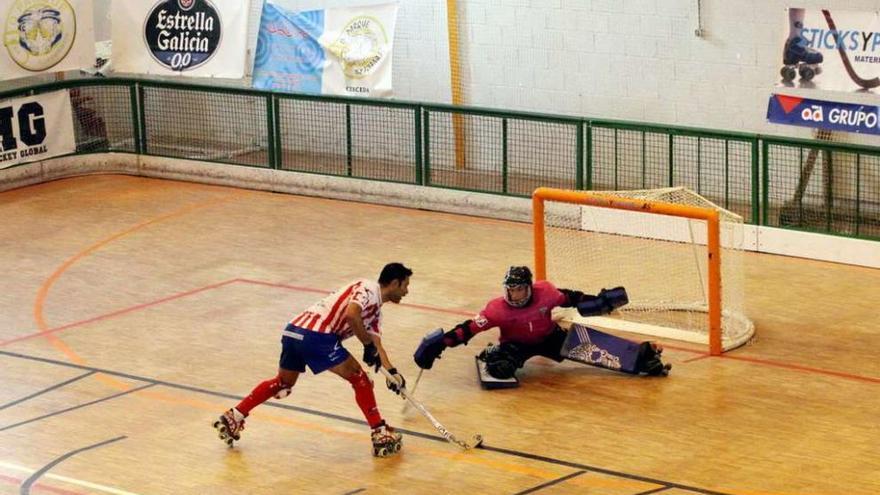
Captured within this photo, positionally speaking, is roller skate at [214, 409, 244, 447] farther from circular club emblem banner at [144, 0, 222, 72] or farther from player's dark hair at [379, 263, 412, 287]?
circular club emblem banner at [144, 0, 222, 72]

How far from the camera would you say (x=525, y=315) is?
14672 millimetres

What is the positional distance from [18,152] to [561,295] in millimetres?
12030

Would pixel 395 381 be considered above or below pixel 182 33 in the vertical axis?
below

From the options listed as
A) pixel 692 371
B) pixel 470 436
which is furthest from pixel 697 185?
pixel 470 436

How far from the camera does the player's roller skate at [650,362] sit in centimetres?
1477

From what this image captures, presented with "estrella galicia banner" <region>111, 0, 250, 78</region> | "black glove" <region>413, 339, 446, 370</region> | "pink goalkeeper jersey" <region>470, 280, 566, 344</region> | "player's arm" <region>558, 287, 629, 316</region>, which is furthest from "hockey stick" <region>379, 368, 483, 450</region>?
"estrella galicia banner" <region>111, 0, 250, 78</region>

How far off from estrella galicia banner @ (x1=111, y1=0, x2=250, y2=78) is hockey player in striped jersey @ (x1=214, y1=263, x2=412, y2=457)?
472 inches

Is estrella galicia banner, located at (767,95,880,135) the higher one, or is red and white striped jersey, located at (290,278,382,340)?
estrella galicia banner, located at (767,95,880,135)

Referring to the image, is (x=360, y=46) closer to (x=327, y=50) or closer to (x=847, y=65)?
(x=327, y=50)

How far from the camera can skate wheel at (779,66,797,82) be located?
20500 mm

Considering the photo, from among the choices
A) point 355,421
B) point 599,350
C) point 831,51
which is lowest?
point 355,421

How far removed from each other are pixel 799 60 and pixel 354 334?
989cm

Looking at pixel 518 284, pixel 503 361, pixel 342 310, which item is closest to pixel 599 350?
pixel 503 361

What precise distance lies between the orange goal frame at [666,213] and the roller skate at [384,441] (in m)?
4.06
